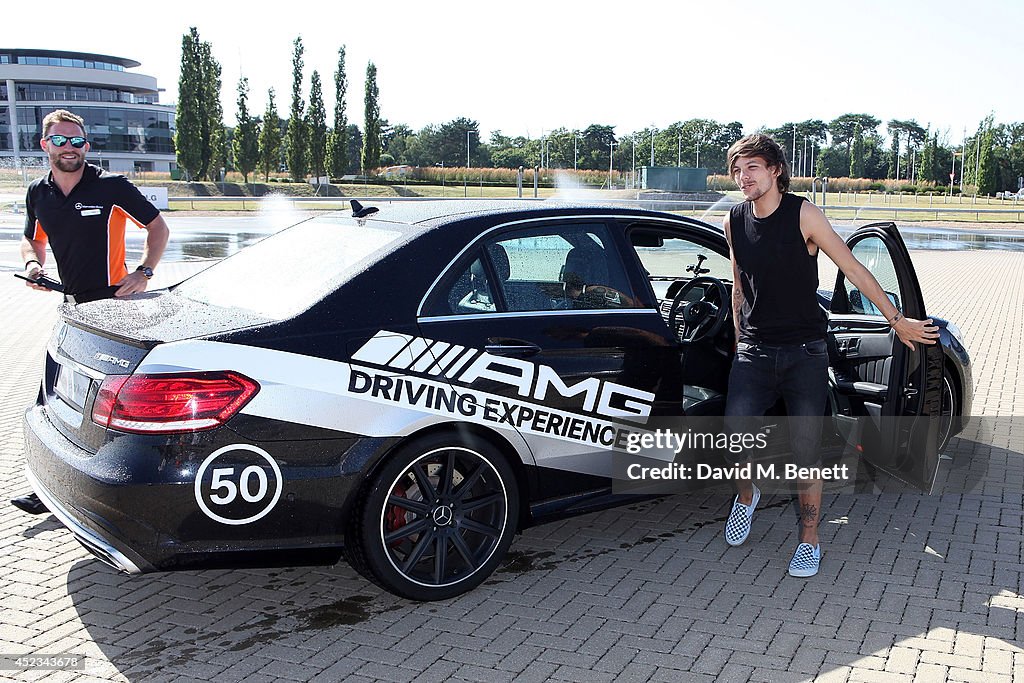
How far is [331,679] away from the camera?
11.3 ft

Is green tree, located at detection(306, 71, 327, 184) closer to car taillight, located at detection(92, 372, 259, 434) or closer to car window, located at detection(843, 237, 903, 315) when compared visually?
car window, located at detection(843, 237, 903, 315)

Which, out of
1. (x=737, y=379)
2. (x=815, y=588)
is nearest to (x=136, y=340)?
(x=737, y=379)

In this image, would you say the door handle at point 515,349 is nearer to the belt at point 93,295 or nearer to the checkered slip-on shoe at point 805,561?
the checkered slip-on shoe at point 805,561

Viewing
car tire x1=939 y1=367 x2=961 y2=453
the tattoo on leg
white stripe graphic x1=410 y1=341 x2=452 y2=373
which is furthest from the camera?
car tire x1=939 y1=367 x2=961 y2=453

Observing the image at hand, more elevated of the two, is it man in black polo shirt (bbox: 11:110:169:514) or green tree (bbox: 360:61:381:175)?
green tree (bbox: 360:61:381:175)

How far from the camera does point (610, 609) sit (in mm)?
4027

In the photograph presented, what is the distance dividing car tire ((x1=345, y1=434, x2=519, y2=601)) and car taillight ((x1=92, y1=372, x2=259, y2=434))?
645mm

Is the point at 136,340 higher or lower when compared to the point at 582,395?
higher

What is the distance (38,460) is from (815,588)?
3313mm

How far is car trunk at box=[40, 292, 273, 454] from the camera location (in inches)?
140

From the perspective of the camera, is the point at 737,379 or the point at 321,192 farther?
the point at 321,192

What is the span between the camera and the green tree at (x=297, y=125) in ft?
208

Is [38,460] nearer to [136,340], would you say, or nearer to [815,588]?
[136,340]

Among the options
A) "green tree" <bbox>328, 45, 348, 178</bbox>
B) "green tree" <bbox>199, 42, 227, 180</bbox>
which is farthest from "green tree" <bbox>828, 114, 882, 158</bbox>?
"green tree" <bbox>199, 42, 227, 180</bbox>
